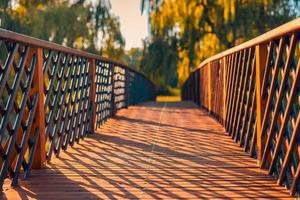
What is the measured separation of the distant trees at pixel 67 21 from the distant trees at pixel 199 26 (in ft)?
7.72

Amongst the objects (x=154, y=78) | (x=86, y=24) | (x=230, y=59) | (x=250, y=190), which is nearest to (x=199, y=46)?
(x=154, y=78)

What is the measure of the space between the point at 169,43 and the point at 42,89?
16.1m

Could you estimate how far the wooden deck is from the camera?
293cm

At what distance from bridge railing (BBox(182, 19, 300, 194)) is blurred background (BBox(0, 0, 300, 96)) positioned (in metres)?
11.3

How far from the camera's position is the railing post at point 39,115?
356 centimetres

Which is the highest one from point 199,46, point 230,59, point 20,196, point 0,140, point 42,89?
point 199,46

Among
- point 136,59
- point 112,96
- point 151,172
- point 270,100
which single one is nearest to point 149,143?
point 151,172

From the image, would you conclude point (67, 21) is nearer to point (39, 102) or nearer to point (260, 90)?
point (39, 102)

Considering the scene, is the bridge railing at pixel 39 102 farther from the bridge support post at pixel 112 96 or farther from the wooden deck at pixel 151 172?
the bridge support post at pixel 112 96

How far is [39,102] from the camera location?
143 inches

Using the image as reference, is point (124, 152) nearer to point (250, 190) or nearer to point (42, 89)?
point (42, 89)

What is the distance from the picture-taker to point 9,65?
2871 millimetres

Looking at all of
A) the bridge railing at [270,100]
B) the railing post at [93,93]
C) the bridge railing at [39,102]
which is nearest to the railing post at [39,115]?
the bridge railing at [39,102]

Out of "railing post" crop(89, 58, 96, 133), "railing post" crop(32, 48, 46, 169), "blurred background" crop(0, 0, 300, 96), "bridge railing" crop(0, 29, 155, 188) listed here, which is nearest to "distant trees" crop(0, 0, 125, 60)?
"blurred background" crop(0, 0, 300, 96)
